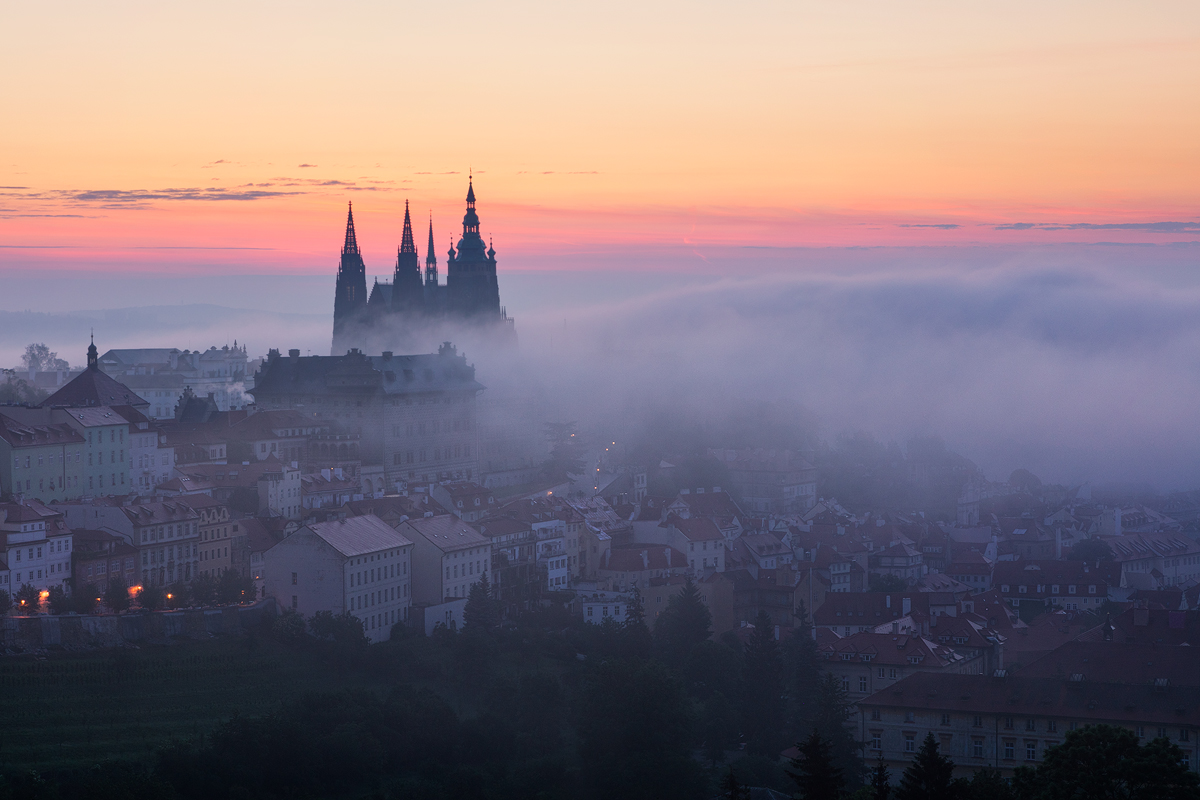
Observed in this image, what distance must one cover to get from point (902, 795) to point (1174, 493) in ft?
344

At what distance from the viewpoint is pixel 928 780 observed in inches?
1516

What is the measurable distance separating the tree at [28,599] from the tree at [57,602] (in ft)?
1.18

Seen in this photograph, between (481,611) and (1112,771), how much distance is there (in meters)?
31.0

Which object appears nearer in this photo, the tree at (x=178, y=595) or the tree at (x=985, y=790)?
the tree at (x=985, y=790)

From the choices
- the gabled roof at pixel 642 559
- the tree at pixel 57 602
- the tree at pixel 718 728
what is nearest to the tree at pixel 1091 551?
the gabled roof at pixel 642 559

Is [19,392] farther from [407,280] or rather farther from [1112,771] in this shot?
[1112,771]

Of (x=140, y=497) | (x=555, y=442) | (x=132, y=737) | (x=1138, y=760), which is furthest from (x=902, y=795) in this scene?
(x=555, y=442)

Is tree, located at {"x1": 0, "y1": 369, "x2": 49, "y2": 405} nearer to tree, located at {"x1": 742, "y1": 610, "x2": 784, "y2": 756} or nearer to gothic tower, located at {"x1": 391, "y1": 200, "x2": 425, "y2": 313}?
gothic tower, located at {"x1": 391, "y1": 200, "x2": 425, "y2": 313}

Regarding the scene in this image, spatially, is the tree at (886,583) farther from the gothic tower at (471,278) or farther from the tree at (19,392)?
the gothic tower at (471,278)

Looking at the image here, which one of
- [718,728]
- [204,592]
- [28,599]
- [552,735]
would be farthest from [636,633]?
[28,599]

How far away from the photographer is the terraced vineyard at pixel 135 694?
48.0 m

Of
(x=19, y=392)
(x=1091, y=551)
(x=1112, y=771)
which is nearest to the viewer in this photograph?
(x=1112, y=771)

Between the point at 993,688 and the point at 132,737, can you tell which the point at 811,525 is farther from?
the point at 132,737

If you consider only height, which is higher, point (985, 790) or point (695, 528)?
point (695, 528)
